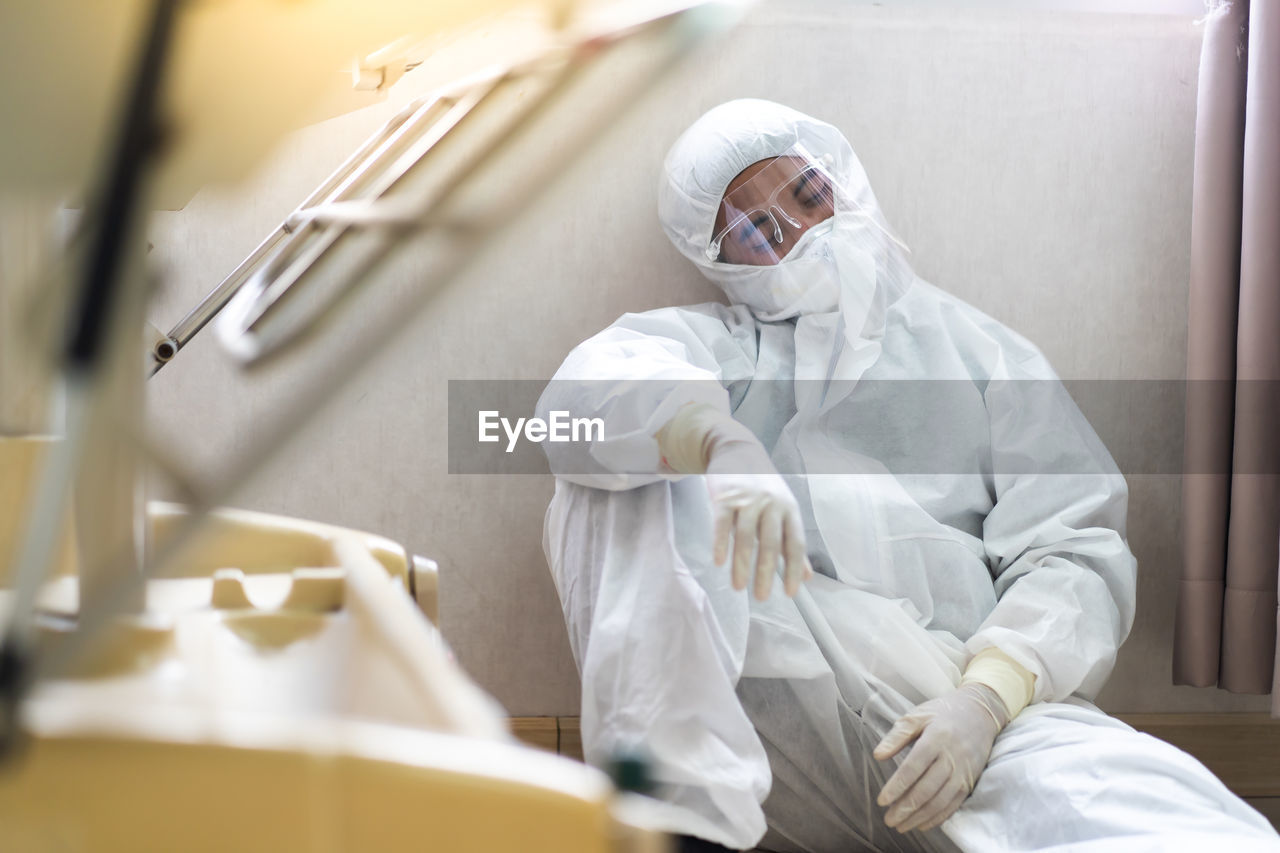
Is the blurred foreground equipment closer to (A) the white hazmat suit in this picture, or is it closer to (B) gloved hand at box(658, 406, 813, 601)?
(B) gloved hand at box(658, 406, 813, 601)

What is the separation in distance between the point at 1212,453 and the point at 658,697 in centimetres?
94

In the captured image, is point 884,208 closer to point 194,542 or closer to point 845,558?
point 845,558

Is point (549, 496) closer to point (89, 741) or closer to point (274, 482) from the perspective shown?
point (274, 482)

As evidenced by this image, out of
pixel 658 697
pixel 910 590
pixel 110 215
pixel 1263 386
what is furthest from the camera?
pixel 1263 386

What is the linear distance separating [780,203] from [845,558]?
456 mm

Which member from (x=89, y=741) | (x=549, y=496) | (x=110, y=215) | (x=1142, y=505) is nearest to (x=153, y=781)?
(x=89, y=741)

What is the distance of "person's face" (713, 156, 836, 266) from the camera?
1.31 meters

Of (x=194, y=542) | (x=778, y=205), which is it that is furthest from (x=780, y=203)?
(x=194, y=542)

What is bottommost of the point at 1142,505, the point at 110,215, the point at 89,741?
the point at 1142,505

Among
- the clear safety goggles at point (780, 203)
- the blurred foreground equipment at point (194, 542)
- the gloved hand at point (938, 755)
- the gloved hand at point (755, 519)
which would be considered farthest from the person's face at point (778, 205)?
the blurred foreground equipment at point (194, 542)

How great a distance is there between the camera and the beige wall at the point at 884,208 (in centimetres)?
149

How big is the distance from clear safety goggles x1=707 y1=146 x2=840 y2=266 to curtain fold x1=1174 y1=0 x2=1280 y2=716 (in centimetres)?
58

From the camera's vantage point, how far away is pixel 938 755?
1.07m

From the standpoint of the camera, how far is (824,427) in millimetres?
1314
